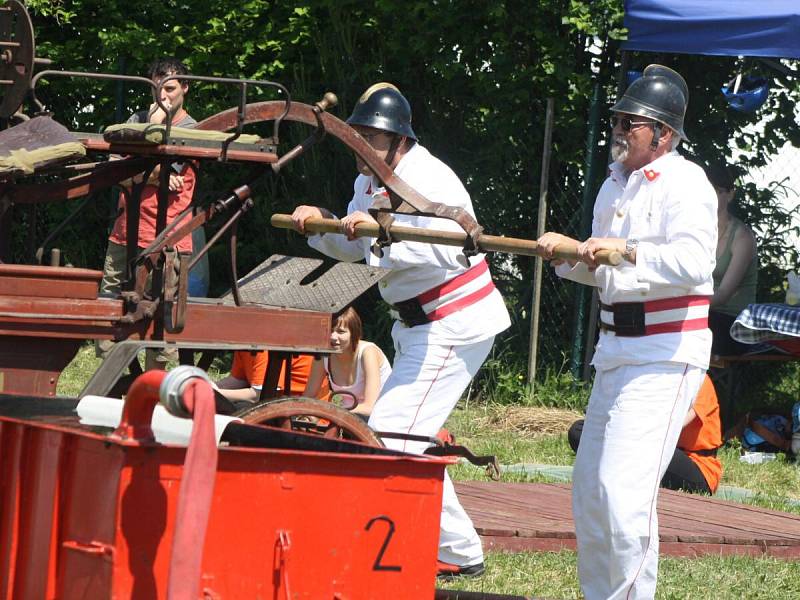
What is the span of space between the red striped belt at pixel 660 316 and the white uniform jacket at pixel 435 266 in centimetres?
96

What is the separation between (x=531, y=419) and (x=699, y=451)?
7.08ft

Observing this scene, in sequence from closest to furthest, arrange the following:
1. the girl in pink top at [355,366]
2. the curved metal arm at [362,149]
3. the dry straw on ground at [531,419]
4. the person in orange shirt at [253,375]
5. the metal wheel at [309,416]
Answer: the metal wheel at [309,416] < the curved metal arm at [362,149] < the girl in pink top at [355,366] < the person in orange shirt at [253,375] < the dry straw on ground at [531,419]

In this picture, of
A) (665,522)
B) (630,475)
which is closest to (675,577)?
(665,522)

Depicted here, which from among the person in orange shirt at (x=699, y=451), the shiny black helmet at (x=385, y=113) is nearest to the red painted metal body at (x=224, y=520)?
the shiny black helmet at (x=385, y=113)

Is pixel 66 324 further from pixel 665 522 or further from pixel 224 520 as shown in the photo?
pixel 665 522

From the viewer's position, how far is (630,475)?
15.4 ft

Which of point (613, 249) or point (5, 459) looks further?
point (613, 249)

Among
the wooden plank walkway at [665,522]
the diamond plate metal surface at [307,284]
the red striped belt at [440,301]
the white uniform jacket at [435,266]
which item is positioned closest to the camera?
the diamond plate metal surface at [307,284]

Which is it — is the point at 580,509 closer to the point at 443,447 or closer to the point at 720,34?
the point at 443,447

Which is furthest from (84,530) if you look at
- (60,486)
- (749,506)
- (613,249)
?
(749,506)

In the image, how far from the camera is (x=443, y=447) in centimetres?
527

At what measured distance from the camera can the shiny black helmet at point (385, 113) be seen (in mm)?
5828

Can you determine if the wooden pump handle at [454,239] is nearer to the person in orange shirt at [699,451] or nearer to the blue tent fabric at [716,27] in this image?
the person in orange shirt at [699,451]

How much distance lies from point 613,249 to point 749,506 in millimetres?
3430
